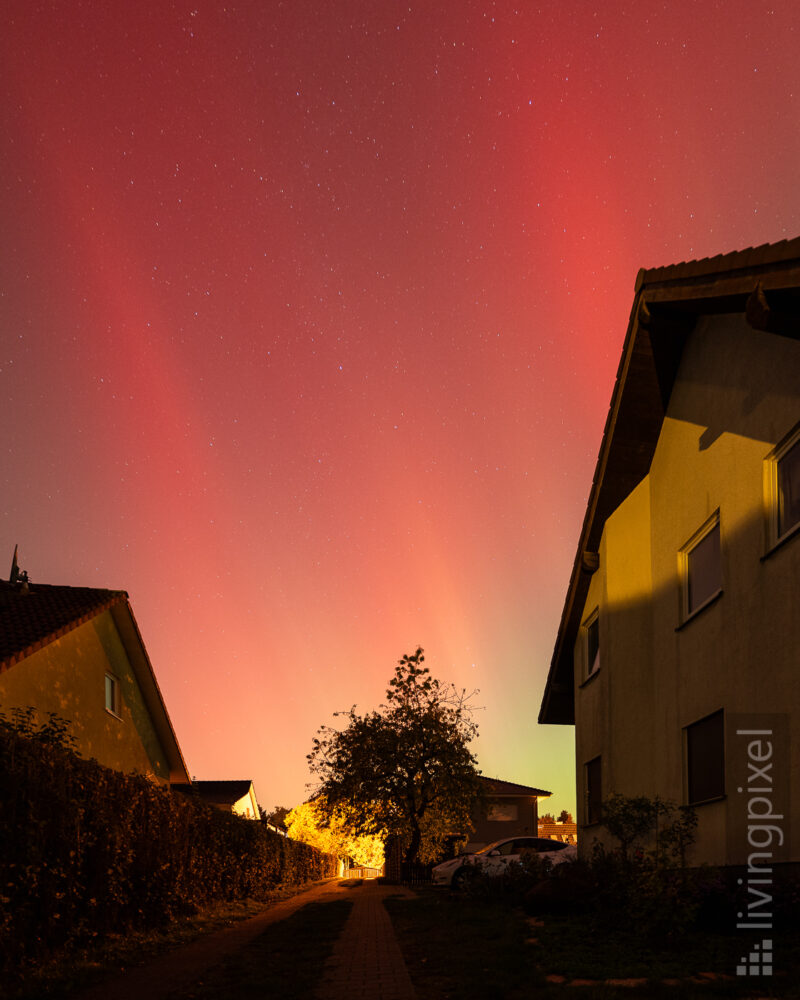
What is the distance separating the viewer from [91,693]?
923 inches

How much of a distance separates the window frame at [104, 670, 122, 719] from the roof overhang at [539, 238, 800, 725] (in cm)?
1167

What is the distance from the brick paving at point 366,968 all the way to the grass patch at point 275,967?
16 centimetres

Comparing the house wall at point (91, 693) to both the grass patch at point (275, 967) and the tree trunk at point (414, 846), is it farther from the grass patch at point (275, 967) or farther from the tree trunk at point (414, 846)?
the tree trunk at point (414, 846)

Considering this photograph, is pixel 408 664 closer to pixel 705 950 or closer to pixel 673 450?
pixel 673 450

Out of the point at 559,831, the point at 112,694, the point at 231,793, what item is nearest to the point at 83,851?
the point at 112,694

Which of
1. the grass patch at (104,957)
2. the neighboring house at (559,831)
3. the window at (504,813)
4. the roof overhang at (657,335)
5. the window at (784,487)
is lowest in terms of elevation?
the neighboring house at (559,831)

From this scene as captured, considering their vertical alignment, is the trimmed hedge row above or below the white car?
above

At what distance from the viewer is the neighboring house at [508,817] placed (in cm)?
5431

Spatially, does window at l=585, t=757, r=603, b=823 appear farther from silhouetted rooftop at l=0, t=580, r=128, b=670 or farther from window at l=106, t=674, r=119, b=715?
window at l=106, t=674, r=119, b=715

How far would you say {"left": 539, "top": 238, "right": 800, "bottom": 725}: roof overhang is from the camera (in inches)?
431

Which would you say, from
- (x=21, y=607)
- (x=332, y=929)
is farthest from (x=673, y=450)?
(x=21, y=607)

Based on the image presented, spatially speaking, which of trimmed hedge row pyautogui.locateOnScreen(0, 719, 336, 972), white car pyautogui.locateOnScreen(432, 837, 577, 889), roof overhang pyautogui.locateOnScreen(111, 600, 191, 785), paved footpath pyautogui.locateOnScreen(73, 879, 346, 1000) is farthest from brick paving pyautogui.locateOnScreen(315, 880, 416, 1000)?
roof overhang pyautogui.locateOnScreen(111, 600, 191, 785)

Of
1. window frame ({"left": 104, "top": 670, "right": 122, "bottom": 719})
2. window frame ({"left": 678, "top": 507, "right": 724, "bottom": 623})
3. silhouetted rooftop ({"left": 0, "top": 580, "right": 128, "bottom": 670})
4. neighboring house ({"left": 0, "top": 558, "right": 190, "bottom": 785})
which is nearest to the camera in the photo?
window frame ({"left": 678, "top": 507, "right": 724, "bottom": 623})

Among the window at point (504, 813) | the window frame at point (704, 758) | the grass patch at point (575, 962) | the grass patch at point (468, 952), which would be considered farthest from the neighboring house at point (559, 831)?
the grass patch at point (575, 962)
